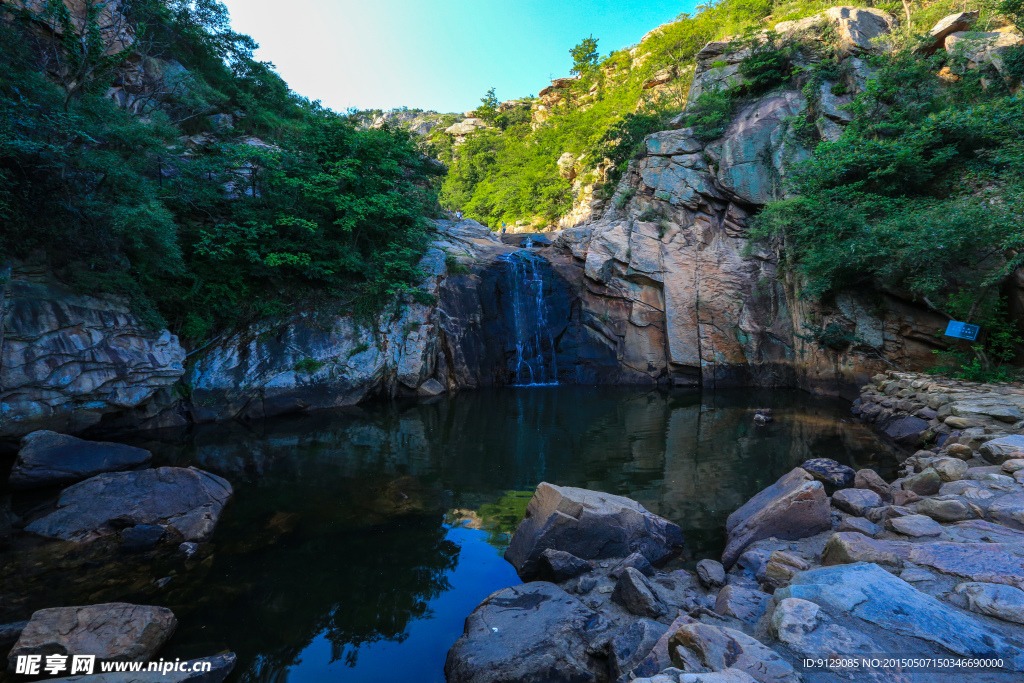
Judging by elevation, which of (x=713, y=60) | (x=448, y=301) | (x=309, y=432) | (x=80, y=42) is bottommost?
(x=309, y=432)

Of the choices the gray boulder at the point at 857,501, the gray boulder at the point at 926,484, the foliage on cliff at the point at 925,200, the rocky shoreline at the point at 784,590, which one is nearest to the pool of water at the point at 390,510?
the rocky shoreline at the point at 784,590

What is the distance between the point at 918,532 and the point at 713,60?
2312 cm

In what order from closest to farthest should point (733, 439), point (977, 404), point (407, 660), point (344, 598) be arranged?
point (407, 660) → point (344, 598) → point (977, 404) → point (733, 439)

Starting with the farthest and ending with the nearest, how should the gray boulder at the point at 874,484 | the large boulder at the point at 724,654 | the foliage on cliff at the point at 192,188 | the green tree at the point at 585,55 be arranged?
the green tree at the point at 585,55 < the foliage on cliff at the point at 192,188 < the gray boulder at the point at 874,484 < the large boulder at the point at 724,654

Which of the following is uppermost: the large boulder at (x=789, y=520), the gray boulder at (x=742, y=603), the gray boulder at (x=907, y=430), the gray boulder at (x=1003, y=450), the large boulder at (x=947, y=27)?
the large boulder at (x=947, y=27)

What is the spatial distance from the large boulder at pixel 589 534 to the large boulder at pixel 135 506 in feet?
13.2

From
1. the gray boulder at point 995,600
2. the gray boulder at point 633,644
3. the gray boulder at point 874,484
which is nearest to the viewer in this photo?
the gray boulder at point 995,600

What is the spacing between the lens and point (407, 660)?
379 centimetres

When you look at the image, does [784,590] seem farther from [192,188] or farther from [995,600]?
[192,188]

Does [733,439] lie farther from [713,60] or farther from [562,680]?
[713,60]

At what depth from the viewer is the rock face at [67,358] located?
801 cm

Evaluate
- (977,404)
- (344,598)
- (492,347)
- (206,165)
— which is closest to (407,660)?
(344,598)

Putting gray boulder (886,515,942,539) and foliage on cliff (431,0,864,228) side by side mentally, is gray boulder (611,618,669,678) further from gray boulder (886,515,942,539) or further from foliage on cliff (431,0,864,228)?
foliage on cliff (431,0,864,228)

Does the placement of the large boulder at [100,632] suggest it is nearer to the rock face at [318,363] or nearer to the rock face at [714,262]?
the rock face at [318,363]
